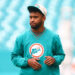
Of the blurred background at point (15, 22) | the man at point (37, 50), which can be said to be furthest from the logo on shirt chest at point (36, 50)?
the blurred background at point (15, 22)

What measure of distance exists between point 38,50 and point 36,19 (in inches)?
11.8

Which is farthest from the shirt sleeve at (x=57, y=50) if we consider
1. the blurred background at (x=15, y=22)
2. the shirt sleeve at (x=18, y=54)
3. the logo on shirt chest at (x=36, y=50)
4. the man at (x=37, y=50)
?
the blurred background at (x=15, y=22)

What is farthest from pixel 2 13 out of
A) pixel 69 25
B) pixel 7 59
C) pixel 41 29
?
pixel 41 29

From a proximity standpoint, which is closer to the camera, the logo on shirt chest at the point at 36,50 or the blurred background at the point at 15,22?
the logo on shirt chest at the point at 36,50

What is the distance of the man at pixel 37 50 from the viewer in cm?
371

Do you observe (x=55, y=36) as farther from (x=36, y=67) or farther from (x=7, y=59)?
(x=7, y=59)

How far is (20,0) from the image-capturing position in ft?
29.5

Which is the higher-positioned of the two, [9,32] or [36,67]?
[9,32]

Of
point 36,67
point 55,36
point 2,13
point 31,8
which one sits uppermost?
point 2,13

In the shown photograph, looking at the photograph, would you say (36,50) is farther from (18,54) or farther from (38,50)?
(18,54)

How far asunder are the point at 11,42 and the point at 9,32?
0.73ft

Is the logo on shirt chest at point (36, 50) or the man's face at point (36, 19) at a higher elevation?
the man's face at point (36, 19)

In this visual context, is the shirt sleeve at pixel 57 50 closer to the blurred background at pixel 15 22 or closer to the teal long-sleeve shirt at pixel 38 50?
the teal long-sleeve shirt at pixel 38 50

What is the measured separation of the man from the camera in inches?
146
